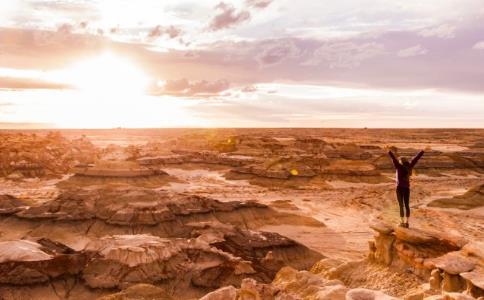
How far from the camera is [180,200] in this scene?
45.6 m

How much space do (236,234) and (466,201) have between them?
35.7 meters

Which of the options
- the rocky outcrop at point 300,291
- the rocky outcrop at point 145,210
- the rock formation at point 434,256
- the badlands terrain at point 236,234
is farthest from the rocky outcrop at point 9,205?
the rock formation at point 434,256

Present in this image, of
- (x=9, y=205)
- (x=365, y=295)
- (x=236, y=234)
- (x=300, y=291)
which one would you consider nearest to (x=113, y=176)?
(x=9, y=205)

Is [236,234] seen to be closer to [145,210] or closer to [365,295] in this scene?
[145,210]

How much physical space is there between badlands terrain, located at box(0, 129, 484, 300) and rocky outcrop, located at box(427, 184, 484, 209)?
8.8 inches

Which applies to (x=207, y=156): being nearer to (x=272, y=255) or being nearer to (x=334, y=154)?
(x=334, y=154)

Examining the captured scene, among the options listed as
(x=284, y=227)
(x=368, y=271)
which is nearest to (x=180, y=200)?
(x=284, y=227)

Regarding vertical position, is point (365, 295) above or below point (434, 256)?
above

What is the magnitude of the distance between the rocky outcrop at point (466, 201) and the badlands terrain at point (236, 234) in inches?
8.8

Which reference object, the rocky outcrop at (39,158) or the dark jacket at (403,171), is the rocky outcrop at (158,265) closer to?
the dark jacket at (403,171)

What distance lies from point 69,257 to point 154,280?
17.0 ft

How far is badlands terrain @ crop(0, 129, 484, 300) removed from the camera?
58.0 feet

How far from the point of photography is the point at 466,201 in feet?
185

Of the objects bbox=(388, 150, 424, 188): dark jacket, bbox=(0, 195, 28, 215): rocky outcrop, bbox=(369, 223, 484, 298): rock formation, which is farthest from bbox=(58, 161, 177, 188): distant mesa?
bbox=(388, 150, 424, 188): dark jacket
